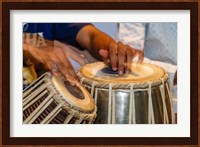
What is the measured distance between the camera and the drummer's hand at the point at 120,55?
5.89 feet

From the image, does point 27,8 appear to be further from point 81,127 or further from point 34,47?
point 81,127

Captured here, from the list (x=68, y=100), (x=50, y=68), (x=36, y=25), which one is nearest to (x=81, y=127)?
(x=68, y=100)

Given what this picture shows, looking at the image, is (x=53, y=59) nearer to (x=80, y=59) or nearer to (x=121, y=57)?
(x=80, y=59)

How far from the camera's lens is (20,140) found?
5.88 feet

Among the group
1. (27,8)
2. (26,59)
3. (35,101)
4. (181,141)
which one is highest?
(27,8)

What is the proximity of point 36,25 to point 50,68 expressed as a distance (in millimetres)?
143

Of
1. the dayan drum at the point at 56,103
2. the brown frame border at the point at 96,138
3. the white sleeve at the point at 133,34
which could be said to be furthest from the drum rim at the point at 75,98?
the white sleeve at the point at 133,34

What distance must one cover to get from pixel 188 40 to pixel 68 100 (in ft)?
1.38

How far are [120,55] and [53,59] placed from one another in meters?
0.21

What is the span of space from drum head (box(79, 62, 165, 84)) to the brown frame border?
4.7 inches

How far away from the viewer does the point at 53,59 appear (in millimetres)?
1801

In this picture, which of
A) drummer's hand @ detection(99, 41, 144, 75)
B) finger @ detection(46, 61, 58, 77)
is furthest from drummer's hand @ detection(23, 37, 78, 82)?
drummer's hand @ detection(99, 41, 144, 75)

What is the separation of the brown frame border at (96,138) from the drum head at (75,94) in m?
0.10

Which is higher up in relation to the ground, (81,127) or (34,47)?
(34,47)
